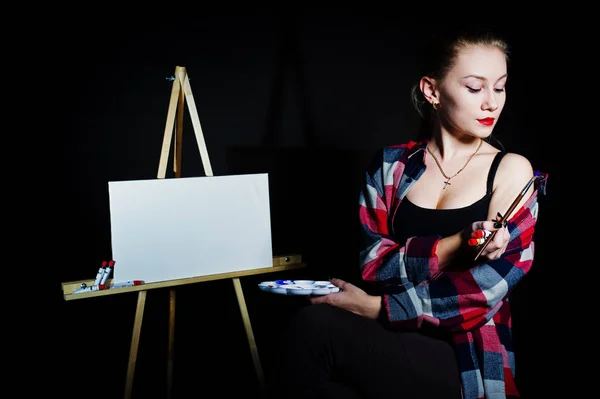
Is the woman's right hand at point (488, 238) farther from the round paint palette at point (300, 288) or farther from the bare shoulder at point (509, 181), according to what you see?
the round paint palette at point (300, 288)

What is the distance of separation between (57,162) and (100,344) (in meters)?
0.69

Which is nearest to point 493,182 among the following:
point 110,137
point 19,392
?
point 110,137

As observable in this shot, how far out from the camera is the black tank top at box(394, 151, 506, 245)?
51.0 inches

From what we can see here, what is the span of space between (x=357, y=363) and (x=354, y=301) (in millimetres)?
146

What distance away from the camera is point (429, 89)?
143 cm

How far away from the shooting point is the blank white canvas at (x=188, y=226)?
158 cm

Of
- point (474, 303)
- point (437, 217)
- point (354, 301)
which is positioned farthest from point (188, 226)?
point (474, 303)

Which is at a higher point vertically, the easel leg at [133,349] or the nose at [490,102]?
the nose at [490,102]

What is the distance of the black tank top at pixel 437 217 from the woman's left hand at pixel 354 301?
0.74 ft

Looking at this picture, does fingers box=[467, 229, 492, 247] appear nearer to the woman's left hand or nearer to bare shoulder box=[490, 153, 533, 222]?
bare shoulder box=[490, 153, 533, 222]

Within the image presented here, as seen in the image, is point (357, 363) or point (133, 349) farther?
point (133, 349)

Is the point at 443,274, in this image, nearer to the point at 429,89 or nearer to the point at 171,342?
the point at 429,89

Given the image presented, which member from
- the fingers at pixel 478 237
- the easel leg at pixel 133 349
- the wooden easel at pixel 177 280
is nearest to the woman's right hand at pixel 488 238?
the fingers at pixel 478 237

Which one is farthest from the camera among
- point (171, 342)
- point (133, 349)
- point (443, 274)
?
point (171, 342)
